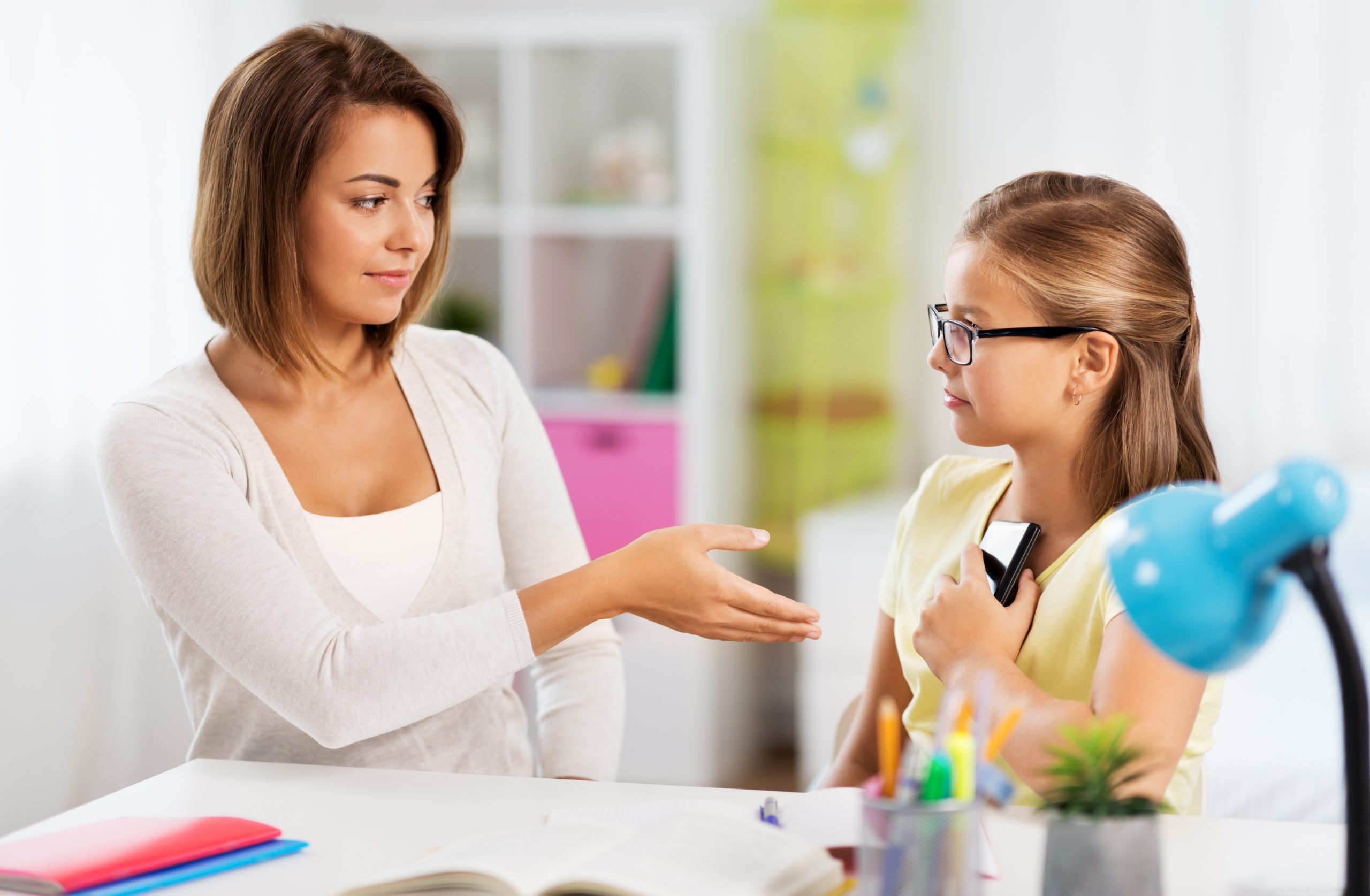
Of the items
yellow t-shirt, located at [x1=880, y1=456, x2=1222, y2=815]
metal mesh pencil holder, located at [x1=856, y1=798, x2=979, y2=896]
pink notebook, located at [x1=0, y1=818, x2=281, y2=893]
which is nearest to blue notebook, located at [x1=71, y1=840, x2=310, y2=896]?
pink notebook, located at [x1=0, y1=818, x2=281, y2=893]

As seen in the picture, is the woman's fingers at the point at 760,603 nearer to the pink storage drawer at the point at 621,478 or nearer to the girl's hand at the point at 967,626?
the girl's hand at the point at 967,626

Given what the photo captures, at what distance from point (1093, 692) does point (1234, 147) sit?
218 cm

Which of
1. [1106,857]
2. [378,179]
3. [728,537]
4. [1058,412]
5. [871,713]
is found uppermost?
[378,179]

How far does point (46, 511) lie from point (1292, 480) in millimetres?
2281

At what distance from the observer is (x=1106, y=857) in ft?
2.39

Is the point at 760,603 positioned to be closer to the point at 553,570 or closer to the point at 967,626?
the point at 967,626

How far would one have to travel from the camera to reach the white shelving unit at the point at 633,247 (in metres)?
2.91

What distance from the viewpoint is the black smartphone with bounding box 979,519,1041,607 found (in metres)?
1.24

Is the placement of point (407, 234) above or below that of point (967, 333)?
above

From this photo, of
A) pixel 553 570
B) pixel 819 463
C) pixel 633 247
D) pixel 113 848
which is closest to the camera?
pixel 113 848

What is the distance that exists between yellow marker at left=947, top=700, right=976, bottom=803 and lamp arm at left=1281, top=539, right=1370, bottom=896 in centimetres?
20

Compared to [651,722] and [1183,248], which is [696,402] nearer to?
[651,722]

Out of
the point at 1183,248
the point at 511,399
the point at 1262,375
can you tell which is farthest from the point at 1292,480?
the point at 1262,375

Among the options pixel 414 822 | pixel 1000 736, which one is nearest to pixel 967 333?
pixel 1000 736
